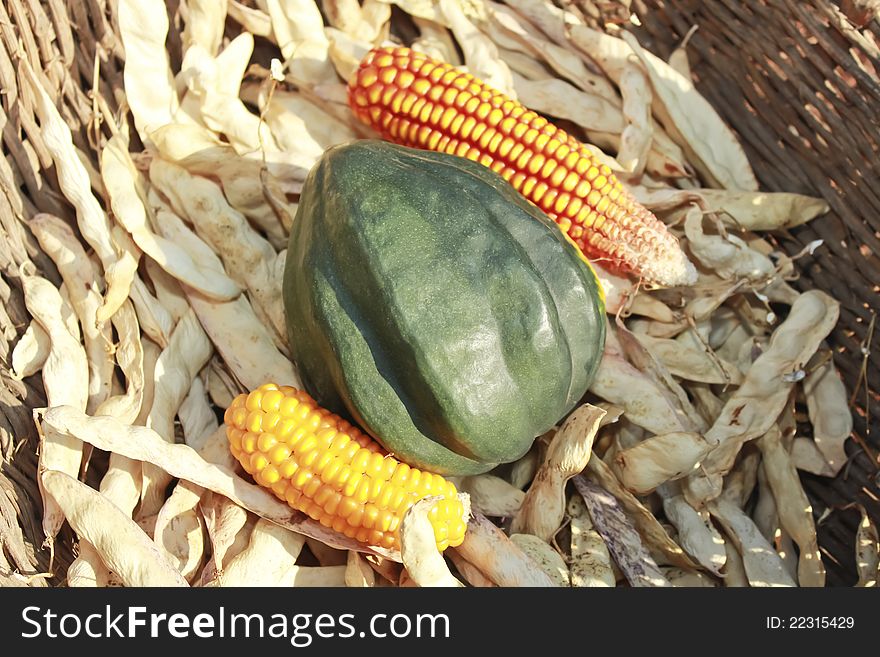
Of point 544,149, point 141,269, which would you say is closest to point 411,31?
point 544,149

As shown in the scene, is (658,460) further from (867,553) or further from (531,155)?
(531,155)

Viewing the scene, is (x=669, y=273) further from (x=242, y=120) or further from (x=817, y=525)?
(x=242, y=120)

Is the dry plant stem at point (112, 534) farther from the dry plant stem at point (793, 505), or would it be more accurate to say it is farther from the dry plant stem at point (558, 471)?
the dry plant stem at point (793, 505)

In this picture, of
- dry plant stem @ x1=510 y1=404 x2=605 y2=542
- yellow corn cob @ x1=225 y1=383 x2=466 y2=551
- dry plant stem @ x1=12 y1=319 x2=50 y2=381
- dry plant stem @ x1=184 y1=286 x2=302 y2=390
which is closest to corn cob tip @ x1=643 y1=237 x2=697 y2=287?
dry plant stem @ x1=510 y1=404 x2=605 y2=542

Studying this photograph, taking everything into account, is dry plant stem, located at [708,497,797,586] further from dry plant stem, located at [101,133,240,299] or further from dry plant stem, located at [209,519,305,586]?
dry plant stem, located at [101,133,240,299]

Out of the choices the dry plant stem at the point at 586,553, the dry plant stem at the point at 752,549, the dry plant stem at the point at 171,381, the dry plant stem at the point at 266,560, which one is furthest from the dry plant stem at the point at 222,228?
the dry plant stem at the point at 752,549
